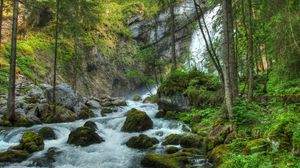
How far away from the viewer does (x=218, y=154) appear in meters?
9.77

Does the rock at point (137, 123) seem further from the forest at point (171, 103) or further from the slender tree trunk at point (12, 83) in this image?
the slender tree trunk at point (12, 83)

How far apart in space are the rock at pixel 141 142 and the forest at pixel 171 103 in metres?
0.04

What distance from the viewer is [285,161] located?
6.91 meters

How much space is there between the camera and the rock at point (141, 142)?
12.9 meters

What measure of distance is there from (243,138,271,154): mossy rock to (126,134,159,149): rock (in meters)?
4.93

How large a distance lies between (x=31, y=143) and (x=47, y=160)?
68.4 inches

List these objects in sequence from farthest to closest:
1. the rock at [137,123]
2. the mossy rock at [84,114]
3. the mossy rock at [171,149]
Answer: the mossy rock at [84,114] < the rock at [137,123] < the mossy rock at [171,149]

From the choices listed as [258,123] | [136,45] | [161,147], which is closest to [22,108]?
[161,147]

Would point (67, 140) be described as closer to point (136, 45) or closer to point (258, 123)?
point (258, 123)

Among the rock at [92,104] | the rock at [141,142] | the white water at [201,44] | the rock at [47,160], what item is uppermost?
the white water at [201,44]

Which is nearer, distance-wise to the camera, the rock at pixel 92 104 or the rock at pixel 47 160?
the rock at pixel 47 160

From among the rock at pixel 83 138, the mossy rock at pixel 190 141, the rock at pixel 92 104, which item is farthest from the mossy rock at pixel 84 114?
the mossy rock at pixel 190 141

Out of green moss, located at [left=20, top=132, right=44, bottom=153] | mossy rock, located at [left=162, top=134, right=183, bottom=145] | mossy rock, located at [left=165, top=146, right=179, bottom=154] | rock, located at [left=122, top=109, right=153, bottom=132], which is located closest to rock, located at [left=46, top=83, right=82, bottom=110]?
rock, located at [left=122, top=109, right=153, bottom=132]

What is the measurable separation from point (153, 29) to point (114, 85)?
9.42 metres
